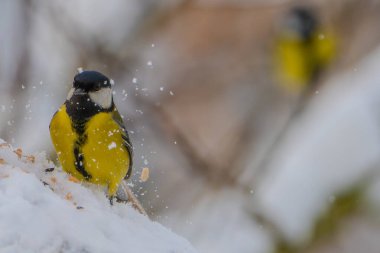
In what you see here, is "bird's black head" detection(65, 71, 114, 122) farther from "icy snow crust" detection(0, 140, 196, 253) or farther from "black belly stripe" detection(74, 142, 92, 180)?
"icy snow crust" detection(0, 140, 196, 253)

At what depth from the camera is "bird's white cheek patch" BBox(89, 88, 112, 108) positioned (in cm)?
282

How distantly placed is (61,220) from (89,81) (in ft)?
3.76

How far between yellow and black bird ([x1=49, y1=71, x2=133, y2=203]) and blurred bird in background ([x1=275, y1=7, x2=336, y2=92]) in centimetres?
263

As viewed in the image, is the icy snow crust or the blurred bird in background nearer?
the icy snow crust

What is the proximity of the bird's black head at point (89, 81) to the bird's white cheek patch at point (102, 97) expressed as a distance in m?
0.01

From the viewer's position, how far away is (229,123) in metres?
5.34

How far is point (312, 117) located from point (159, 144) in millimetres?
1340

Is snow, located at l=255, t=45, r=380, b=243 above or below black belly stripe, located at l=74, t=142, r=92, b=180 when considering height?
below

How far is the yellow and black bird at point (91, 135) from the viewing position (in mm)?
2695

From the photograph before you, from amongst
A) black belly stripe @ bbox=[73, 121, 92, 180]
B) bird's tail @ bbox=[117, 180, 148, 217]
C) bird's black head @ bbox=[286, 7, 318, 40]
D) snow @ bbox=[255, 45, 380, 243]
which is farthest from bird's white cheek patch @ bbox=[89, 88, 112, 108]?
bird's black head @ bbox=[286, 7, 318, 40]

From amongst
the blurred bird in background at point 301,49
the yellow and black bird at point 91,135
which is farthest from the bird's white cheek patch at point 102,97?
the blurred bird in background at point 301,49

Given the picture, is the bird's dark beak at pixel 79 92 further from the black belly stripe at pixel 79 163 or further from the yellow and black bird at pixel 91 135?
the black belly stripe at pixel 79 163

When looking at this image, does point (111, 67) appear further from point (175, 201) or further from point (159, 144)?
point (175, 201)

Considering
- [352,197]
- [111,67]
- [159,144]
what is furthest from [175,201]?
[352,197]
